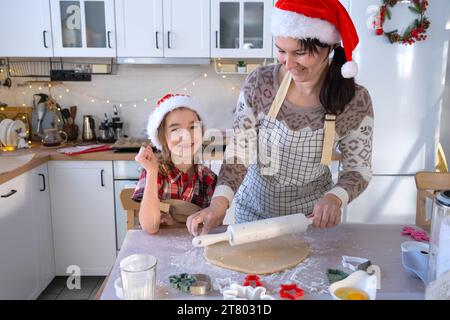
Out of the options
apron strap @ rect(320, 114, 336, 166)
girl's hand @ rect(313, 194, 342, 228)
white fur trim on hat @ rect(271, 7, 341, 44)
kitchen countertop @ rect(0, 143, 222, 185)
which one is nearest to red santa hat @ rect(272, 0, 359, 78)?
white fur trim on hat @ rect(271, 7, 341, 44)

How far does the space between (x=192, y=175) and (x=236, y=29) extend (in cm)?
137

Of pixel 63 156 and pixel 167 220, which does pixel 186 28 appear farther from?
pixel 167 220

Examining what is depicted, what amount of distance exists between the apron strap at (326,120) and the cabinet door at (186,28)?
1329 mm

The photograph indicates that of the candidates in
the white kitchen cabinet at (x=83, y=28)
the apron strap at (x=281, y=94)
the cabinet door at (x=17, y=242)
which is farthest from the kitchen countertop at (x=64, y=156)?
the apron strap at (x=281, y=94)

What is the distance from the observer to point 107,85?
278 cm

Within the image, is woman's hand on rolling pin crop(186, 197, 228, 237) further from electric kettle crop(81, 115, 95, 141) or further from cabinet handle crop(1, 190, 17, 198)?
electric kettle crop(81, 115, 95, 141)

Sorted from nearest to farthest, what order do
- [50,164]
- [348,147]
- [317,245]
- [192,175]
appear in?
[317,245] → [348,147] → [192,175] → [50,164]

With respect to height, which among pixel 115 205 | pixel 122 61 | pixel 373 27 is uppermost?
pixel 373 27

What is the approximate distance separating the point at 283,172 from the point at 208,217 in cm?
36

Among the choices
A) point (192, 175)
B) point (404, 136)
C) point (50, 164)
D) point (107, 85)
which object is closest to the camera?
point (192, 175)

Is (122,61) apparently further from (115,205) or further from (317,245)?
(317,245)

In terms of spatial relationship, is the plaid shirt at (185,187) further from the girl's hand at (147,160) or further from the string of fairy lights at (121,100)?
the string of fairy lights at (121,100)

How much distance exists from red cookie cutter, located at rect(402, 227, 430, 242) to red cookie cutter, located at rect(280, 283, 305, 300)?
0.47 meters
